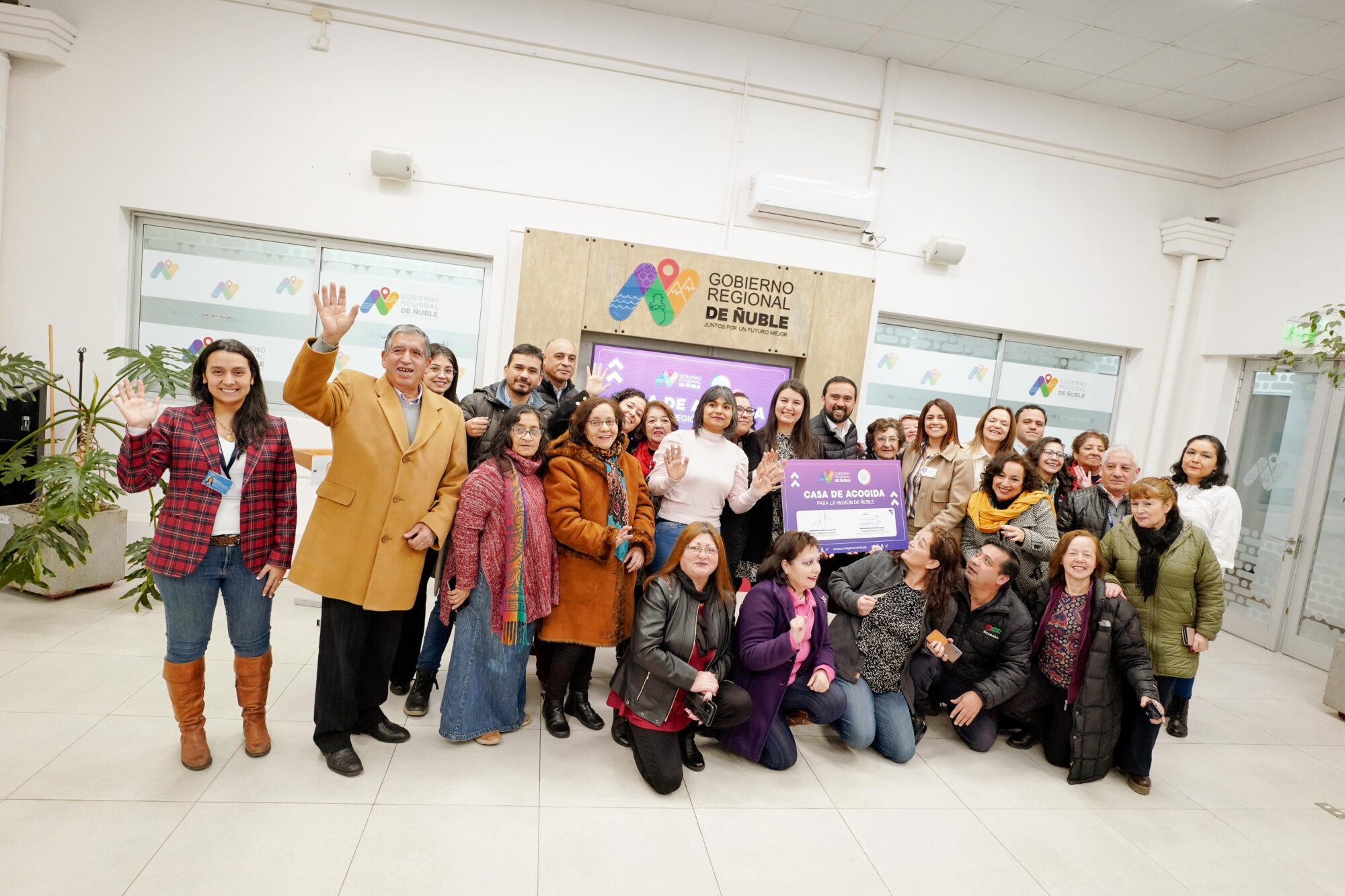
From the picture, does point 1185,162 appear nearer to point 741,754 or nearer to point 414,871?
point 741,754

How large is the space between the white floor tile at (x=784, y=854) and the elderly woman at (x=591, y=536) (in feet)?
2.72

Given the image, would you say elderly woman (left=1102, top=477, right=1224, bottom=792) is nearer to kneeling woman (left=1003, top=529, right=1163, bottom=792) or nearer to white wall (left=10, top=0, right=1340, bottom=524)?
kneeling woman (left=1003, top=529, right=1163, bottom=792)

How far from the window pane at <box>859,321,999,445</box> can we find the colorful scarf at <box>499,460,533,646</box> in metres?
3.76

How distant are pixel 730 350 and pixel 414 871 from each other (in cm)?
415

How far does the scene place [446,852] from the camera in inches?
88.6

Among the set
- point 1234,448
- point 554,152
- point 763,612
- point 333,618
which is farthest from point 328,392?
point 1234,448

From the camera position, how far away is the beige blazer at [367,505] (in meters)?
2.50

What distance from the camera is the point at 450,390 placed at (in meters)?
3.31

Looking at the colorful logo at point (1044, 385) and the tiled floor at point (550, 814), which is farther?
the colorful logo at point (1044, 385)

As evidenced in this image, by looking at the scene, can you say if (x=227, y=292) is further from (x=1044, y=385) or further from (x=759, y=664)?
(x=1044, y=385)

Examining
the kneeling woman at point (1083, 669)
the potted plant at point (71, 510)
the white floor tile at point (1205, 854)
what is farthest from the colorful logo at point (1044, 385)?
the potted plant at point (71, 510)

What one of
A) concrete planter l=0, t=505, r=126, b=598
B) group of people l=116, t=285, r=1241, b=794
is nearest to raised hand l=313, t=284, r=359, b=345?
group of people l=116, t=285, r=1241, b=794

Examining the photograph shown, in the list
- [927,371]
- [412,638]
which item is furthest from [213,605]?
[927,371]

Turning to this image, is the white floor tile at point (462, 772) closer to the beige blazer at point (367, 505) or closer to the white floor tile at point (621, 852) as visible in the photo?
the white floor tile at point (621, 852)
